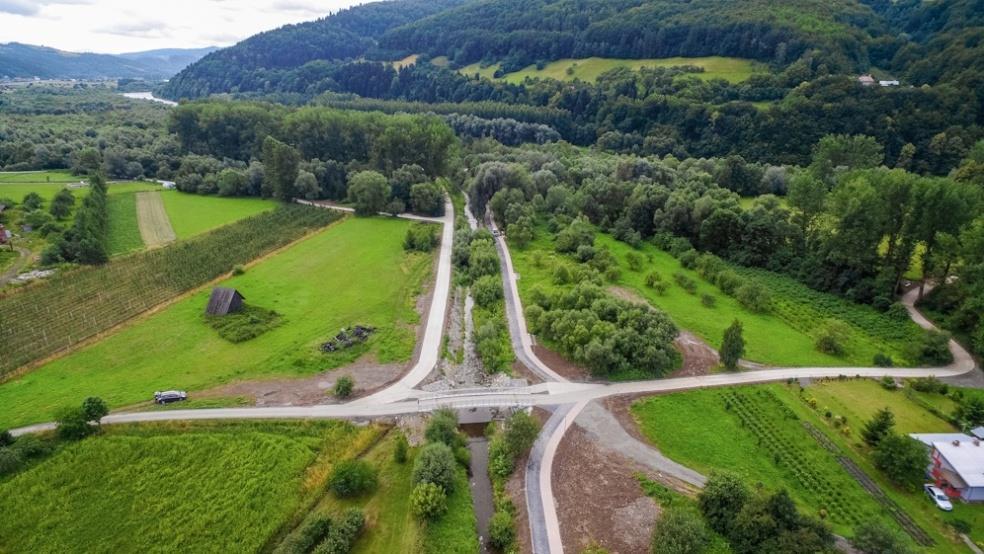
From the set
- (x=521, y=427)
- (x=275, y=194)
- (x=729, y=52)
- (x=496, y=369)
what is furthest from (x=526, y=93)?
(x=521, y=427)

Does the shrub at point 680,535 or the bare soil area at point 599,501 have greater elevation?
the shrub at point 680,535

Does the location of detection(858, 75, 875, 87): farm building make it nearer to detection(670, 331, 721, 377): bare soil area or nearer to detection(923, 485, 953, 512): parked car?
detection(670, 331, 721, 377): bare soil area

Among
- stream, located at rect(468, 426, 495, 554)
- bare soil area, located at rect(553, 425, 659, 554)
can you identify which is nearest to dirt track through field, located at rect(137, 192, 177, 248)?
stream, located at rect(468, 426, 495, 554)

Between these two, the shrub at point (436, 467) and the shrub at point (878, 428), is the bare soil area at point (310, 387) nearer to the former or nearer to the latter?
the shrub at point (436, 467)

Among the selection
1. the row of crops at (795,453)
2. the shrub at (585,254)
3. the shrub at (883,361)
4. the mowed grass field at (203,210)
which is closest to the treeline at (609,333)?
the row of crops at (795,453)

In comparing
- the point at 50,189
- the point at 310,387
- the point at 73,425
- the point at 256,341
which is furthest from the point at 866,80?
the point at 50,189

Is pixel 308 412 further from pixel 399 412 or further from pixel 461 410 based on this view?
pixel 461 410
